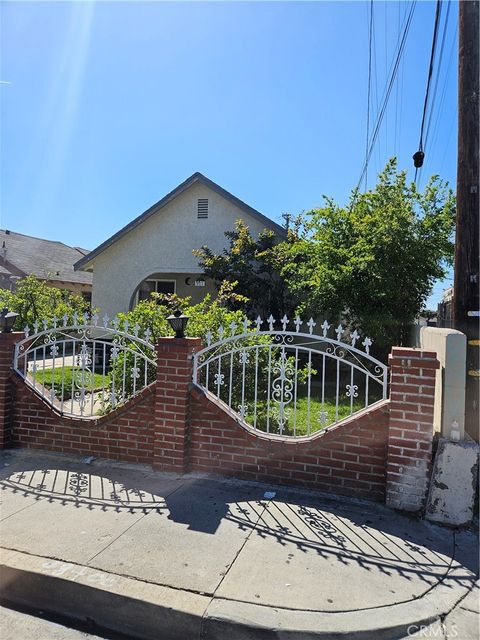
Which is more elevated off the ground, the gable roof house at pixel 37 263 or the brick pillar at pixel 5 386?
the gable roof house at pixel 37 263

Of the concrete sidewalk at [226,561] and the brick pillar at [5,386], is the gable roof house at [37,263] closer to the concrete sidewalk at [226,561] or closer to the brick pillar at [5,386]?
the brick pillar at [5,386]

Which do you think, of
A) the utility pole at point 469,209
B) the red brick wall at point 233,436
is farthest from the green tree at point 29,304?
the utility pole at point 469,209

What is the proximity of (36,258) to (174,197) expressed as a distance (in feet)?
57.9

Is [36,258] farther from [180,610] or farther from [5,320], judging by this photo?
[180,610]

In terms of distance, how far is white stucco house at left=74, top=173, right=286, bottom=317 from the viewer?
1223cm

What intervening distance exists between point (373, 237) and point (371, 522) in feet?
19.1

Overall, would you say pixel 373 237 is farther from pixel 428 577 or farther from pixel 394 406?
pixel 428 577

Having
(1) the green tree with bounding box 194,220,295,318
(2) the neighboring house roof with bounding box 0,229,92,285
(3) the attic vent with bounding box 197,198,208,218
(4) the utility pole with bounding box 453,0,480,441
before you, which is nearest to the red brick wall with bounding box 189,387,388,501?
(4) the utility pole with bounding box 453,0,480,441

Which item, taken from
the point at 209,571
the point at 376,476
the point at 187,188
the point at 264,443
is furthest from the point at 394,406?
the point at 187,188

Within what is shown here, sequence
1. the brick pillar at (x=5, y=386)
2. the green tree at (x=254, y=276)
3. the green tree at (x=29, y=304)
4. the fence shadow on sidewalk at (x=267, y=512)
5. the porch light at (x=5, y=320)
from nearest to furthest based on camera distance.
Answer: the fence shadow on sidewalk at (x=267, y=512), the brick pillar at (x=5, y=386), the porch light at (x=5, y=320), the green tree at (x=29, y=304), the green tree at (x=254, y=276)

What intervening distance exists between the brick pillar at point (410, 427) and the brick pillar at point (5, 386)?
402cm

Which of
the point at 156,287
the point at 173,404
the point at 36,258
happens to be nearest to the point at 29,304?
the point at 156,287

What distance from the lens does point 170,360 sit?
13.3ft

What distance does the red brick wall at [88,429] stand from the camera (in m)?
4.22
